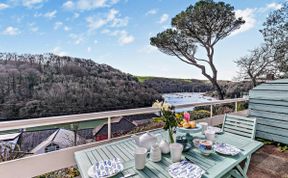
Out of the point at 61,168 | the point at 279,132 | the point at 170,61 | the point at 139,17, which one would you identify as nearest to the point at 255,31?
the point at 170,61

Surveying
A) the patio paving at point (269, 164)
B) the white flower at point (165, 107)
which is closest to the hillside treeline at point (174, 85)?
the patio paving at point (269, 164)

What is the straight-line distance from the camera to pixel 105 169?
47.8 inches

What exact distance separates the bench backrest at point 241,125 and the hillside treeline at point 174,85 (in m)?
3.33

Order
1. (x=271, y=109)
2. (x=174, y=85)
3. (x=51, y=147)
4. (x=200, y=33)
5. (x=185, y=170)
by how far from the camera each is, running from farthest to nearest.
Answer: (x=200, y=33), (x=174, y=85), (x=271, y=109), (x=51, y=147), (x=185, y=170)

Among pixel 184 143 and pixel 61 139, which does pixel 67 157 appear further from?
pixel 184 143

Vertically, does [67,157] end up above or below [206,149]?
below

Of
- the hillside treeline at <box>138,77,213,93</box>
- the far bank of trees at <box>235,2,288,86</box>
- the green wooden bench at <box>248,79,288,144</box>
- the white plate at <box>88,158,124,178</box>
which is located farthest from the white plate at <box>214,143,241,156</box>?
the far bank of trees at <box>235,2,288,86</box>

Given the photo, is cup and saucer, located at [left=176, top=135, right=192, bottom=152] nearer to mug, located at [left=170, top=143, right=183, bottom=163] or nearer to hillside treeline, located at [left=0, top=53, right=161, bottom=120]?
mug, located at [left=170, top=143, right=183, bottom=163]

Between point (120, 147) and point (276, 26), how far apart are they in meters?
8.55

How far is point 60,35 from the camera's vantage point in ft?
24.5

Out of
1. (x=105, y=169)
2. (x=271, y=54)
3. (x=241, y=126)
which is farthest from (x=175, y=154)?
(x=271, y=54)

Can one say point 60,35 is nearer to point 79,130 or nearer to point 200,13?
point 200,13

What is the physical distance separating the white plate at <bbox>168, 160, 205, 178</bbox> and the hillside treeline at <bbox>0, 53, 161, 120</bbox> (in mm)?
3615

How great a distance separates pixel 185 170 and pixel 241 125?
142 cm
